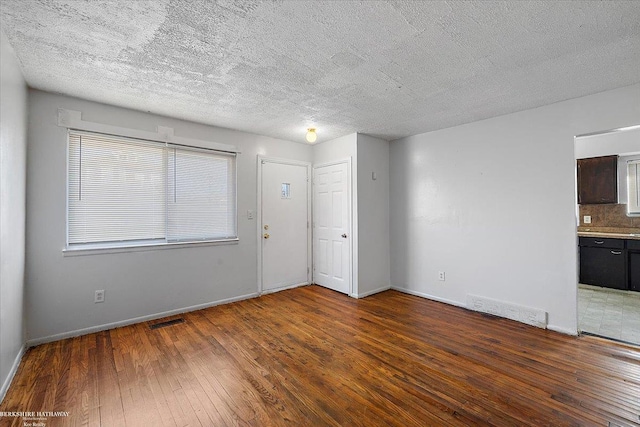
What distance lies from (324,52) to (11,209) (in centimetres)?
273

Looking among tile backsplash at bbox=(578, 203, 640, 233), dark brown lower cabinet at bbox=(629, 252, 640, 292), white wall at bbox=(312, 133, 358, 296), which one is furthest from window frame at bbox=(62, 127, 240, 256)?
tile backsplash at bbox=(578, 203, 640, 233)

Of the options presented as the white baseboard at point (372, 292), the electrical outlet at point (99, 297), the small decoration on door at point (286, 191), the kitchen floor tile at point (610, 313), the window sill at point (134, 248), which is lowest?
the kitchen floor tile at point (610, 313)

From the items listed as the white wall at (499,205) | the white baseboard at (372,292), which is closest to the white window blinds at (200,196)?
the white baseboard at (372,292)

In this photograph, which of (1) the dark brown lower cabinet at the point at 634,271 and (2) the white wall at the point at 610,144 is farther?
(2) the white wall at the point at 610,144

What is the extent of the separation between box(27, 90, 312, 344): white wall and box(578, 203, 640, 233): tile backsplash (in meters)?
6.04

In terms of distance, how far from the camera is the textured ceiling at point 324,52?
1.67 meters

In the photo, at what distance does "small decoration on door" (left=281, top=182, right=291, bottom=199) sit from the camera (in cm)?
462

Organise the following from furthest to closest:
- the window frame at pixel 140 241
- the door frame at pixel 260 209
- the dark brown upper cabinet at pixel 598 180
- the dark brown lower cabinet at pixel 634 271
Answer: the dark brown upper cabinet at pixel 598 180, the door frame at pixel 260 209, the dark brown lower cabinet at pixel 634 271, the window frame at pixel 140 241

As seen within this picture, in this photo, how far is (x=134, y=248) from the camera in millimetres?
3268

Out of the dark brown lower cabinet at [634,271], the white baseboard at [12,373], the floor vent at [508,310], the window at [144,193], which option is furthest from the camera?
the dark brown lower cabinet at [634,271]

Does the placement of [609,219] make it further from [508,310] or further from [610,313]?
[508,310]

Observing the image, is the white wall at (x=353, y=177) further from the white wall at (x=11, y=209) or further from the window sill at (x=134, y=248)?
the white wall at (x=11, y=209)

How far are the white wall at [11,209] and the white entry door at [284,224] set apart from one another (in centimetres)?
258

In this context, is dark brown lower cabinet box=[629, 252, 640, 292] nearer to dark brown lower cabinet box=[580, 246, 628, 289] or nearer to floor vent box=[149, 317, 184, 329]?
dark brown lower cabinet box=[580, 246, 628, 289]
